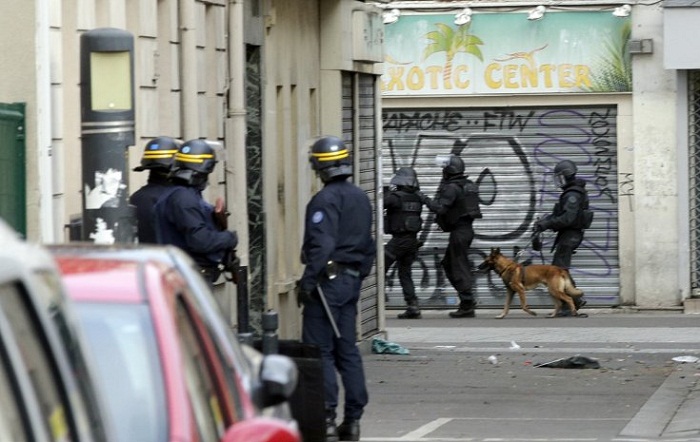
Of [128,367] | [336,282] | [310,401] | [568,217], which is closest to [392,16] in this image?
[568,217]

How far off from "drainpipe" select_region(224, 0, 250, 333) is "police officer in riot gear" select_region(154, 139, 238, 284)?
13.6 ft

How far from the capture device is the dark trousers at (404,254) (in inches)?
925

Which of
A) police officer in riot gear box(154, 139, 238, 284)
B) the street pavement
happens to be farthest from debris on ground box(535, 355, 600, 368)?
police officer in riot gear box(154, 139, 238, 284)

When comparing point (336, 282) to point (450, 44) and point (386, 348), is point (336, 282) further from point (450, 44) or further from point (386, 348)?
point (450, 44)

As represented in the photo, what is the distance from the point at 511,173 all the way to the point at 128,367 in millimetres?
20756

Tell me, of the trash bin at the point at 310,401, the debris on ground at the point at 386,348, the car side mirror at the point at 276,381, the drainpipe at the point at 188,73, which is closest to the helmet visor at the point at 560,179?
the debris on ground at the point at 386,348

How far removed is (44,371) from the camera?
337cm

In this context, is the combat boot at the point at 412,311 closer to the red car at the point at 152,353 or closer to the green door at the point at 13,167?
the green door at the point at 13,167

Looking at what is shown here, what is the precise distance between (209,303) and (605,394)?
363 inches

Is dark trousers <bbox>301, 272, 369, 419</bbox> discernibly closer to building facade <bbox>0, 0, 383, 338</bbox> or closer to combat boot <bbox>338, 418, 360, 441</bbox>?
combat boot <bbox>338, 418, 360, 441</bbox>

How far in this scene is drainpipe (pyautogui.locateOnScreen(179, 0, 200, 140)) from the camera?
46.1ft

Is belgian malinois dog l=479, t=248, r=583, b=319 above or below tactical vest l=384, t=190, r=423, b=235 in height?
below

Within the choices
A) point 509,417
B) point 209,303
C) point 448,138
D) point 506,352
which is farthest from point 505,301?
point 209,303

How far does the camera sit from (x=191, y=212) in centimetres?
1065
